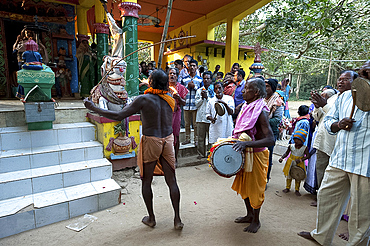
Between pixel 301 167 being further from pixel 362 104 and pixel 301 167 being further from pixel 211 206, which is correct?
pixel 362 104

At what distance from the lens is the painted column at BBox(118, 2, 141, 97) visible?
14.9ft

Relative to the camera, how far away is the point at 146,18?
10797mm

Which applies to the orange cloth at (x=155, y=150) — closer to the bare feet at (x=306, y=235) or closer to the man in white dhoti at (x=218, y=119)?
the bare feet at (x=306, y=235)

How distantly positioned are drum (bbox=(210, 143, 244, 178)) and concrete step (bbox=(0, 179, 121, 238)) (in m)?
1.74

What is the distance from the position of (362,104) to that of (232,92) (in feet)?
11.7

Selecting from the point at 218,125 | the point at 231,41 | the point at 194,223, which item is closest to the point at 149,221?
the point at 194,223

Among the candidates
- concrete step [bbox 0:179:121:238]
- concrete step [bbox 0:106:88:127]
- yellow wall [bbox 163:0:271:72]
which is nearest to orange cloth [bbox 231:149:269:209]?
concrete step [bbox 0:179:121:238]

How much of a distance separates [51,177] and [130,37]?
117 inches

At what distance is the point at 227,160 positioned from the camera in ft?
8.27

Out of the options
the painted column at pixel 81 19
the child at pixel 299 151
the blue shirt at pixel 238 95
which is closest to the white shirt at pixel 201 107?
the blue shirt at pixel 238 95

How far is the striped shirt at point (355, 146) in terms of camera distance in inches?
83.0

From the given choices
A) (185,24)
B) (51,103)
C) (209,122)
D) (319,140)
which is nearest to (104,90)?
(51,103)

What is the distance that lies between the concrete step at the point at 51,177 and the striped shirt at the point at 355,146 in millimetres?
3211

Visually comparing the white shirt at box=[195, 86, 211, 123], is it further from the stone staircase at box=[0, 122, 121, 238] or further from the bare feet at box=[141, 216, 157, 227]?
the bare feet at box=[141, 216, 157, 227]
